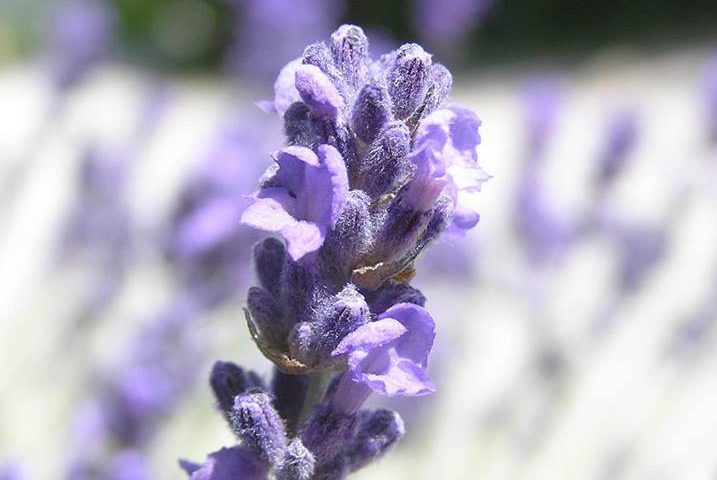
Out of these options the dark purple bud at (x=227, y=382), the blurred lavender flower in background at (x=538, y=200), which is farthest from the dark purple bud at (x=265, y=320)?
the blurred lavender flower in background at (x=538, y=200)

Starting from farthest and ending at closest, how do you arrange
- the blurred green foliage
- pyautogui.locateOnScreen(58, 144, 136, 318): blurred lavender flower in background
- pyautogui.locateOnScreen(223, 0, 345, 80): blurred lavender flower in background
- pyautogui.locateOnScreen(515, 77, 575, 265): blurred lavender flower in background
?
the blurred green foliage
pyautogui.locateOnScreen(223, 0, 345, 80): blurred lavender flower in background
pyautogui.locateOnScreen(515, 77, 575, 265): blurred lavender flower in background
pyautogui.locateOnScreen(58, 144, 136, 318): blurred lavender flower in background

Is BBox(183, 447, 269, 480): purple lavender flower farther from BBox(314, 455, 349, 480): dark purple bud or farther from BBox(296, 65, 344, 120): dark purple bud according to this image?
BBox(296, 65, 344, 120): dark purple bud

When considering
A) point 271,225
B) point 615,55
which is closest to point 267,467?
point 271,225

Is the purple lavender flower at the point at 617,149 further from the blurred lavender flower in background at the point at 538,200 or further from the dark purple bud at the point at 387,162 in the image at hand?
the dark purple bud at the point at 387,162

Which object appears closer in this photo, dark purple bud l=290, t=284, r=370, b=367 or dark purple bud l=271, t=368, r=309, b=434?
dark purple bud l=290, t=284, r=370, b=367

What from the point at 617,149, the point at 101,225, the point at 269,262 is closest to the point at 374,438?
the point at 269,262

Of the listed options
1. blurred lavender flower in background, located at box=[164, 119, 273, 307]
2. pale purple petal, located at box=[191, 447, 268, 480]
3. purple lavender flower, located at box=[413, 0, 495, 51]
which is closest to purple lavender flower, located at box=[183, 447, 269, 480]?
pale purple petal, located at box=[191, 447, 268, 480]
